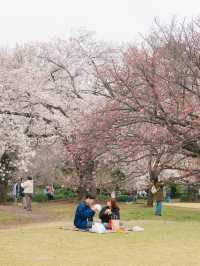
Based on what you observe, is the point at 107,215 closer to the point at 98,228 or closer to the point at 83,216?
the point at 83,216

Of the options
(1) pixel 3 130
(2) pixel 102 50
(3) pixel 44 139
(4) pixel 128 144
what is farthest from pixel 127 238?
(2) pixel 102 50

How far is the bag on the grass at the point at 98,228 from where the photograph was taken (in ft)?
47.6

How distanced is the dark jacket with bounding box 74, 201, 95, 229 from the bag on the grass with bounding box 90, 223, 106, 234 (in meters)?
0.38

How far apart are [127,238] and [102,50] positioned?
2059 cm

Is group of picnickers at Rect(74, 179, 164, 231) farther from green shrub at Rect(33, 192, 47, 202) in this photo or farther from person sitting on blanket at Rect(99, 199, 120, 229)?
green shrub at Rect(33, 192, 47, 202)

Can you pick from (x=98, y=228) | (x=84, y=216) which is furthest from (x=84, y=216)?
(x=98, y=228)

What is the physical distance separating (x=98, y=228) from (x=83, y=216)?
2.30 feet

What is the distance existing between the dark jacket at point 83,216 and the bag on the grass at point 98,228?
0.38 meters

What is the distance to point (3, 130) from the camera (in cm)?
2509

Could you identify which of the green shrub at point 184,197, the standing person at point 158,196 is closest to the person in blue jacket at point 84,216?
the standing person at point 158,196

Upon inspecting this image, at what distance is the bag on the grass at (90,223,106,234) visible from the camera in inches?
571

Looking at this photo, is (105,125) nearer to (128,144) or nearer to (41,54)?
(128,144)

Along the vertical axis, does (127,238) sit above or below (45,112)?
below

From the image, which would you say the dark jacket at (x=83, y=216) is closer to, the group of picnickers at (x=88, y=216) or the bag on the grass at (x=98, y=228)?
Answer: the group of picnickers at (x=88, y=216)
